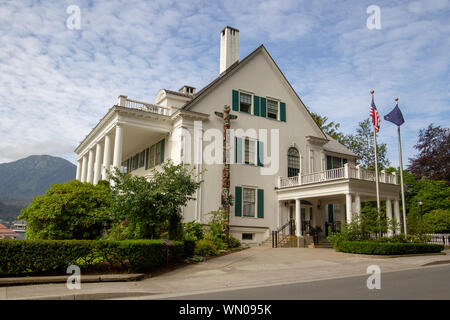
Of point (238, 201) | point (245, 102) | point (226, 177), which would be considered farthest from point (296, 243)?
point (245, 102)

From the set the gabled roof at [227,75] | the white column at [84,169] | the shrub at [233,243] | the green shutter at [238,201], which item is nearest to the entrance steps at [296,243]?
the green shutter at [238,201]

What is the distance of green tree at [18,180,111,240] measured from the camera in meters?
15.5

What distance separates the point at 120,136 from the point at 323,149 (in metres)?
15.1

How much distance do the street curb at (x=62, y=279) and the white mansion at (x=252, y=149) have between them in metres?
9.93

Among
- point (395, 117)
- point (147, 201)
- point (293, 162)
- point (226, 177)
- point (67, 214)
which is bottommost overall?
point (67, 214)

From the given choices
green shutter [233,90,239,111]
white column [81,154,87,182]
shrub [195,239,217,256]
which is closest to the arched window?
green shutter [233,90,239,111]

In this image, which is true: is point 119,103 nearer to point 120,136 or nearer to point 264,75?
point 120,136

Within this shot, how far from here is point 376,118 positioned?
21.3 m

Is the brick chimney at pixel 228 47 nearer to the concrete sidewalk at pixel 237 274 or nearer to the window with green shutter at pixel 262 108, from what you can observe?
the window with green shutter at pixel 262 108

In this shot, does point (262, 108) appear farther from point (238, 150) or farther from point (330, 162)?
point (330, 162)

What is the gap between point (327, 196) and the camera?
78.2ft

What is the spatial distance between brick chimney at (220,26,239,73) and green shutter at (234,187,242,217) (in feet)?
30.4

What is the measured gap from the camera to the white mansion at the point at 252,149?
2191 centimetres

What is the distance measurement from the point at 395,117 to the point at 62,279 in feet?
63.2
